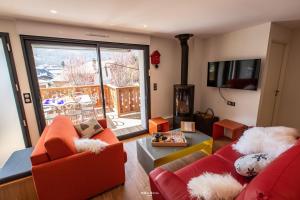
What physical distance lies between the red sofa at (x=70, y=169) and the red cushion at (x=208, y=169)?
74cm

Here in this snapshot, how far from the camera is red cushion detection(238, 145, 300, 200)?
617 millimetres

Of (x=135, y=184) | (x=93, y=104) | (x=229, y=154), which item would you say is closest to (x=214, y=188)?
(x=229, y=154)

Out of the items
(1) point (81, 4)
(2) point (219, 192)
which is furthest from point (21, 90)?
(2) point (219, 192)

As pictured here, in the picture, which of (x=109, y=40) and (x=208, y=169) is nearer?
(x=208, y=169)

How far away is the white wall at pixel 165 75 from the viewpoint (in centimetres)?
330

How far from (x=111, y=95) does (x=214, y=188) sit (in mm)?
4163

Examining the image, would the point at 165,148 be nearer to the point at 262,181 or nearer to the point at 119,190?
the point at 119,190

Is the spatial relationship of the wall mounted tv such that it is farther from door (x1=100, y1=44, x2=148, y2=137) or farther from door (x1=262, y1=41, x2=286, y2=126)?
door (x1=100, y1=44, x2=148, y2=137)

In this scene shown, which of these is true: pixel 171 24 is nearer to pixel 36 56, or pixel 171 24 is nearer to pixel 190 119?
pixel 190 119

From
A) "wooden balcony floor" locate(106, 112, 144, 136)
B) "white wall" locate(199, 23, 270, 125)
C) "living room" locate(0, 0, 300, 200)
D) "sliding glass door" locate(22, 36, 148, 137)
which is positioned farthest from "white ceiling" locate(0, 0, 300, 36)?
"wooden balcony floor" locate(106, 112, 144, 136)

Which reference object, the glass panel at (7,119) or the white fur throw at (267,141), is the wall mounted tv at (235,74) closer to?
the white fur throw at (267,141)

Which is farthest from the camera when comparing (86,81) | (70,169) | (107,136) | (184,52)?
(86,81)

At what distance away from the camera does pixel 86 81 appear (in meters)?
3.76

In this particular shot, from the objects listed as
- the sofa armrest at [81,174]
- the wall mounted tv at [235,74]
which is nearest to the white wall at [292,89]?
the wall mounted tv at [235,74]
